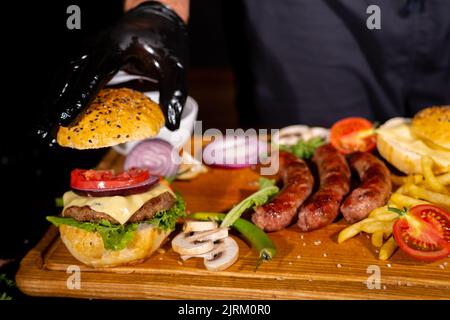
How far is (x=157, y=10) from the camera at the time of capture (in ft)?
12.6

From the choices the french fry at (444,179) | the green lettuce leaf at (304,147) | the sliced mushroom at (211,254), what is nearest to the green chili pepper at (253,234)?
the sliced mushroom at (211,254)

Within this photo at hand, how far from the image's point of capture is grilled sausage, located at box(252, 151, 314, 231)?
329 centimetres

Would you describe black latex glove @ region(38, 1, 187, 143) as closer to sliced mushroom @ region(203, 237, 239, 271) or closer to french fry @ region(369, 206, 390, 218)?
sliced mushroom @ region(203, 237, 239, 271)

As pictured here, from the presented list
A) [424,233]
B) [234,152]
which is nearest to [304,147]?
[234,152]

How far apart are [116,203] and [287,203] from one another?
3.49 feet

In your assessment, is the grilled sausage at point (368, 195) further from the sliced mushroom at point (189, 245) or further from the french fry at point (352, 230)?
the sliced mushroom at point (189, 245)

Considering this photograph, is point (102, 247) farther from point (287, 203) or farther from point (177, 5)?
point (177, 5)

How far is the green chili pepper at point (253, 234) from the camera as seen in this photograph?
3061 millimetres

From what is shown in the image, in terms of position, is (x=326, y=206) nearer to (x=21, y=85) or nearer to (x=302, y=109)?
(x=302, y=109)

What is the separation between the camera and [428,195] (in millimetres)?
3285

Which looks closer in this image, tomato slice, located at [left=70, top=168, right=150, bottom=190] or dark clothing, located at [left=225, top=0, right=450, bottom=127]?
tomato slice, located at [left=70, top=168, right=150, bottom=190]

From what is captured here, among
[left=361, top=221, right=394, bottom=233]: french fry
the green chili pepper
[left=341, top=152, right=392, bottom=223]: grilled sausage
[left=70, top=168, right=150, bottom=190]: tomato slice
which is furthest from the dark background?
[left=361, top=221, right=394, bottom=233]: french fry

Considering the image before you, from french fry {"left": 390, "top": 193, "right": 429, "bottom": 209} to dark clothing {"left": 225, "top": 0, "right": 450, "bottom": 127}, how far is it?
63.3 inches

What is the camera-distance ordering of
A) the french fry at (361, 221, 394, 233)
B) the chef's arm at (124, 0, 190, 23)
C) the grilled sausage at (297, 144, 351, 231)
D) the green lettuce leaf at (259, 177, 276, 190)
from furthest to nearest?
the chef's arm at (124, 0, 190, 23)
the green lettuce leaf at (259, 177, 276, 190)
the grilled sausage at (297, 144, 351, 231)
the french fry at (361, 221, 394, 233)
